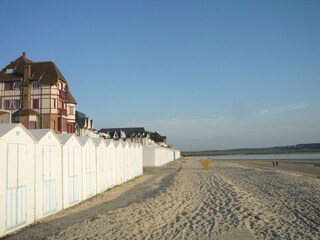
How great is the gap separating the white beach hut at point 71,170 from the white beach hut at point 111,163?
18.5 feet

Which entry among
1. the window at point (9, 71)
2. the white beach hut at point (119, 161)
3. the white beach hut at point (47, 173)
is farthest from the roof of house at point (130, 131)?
the white beach hut at point (47, 173)

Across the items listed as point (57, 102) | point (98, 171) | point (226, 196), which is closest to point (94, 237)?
point (226, 196)

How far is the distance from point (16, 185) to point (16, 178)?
0.19 metres

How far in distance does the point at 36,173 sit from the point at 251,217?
263 inches

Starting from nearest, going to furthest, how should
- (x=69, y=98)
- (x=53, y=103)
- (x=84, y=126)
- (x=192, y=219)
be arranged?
(x=192, y=219) < (x=53, y=103) < (x=69, y=98) < (x=84, y=126)

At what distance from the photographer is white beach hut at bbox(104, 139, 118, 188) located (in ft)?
68.6

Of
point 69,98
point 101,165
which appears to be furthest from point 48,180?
point 69,98

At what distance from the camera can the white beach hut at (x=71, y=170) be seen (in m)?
13.4

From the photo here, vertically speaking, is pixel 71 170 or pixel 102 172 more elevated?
pixel 71 170

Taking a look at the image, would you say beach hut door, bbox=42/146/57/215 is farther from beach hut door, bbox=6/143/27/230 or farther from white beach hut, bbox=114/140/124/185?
white beach hut, bbox=114/140/124/185

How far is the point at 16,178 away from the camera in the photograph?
967cm

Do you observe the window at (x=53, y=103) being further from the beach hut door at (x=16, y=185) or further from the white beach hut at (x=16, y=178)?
the beach hut door at (x=16, y=185)

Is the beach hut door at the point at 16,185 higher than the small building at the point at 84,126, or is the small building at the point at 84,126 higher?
the small building at the point at 84,126

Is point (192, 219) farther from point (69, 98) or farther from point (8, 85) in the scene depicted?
point (8, 85)
